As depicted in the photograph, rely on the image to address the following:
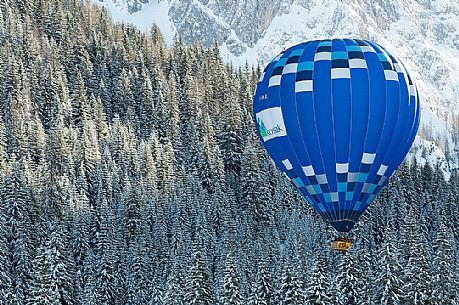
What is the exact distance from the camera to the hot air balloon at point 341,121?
146 feet

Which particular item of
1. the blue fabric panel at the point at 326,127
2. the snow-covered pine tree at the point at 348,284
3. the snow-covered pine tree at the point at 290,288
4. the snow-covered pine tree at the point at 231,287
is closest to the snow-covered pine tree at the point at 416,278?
the snow-covered pine tree at the point at 348,284

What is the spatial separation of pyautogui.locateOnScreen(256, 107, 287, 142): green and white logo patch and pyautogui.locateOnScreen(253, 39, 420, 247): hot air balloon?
0.17 ft

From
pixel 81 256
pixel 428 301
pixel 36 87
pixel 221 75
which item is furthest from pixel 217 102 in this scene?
pixel 428 301

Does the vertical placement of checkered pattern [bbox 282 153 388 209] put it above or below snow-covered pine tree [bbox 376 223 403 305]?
above

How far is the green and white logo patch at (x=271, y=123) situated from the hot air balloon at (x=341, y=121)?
2.0 inches

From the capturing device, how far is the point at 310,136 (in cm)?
4506

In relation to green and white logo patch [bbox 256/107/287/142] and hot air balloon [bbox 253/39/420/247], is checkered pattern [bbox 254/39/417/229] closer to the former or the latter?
hot air balloon [bbox 253/39/420/247]

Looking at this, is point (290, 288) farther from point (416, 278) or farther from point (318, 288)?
point (416, 278)

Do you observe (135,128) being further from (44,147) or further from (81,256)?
(81,256)

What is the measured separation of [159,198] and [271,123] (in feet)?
181

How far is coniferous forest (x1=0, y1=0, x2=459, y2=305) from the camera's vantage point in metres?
67.1

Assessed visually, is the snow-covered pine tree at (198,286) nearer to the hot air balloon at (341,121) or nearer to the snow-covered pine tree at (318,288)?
the snow-covered pine tree at (318,288)

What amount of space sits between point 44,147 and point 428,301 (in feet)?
197

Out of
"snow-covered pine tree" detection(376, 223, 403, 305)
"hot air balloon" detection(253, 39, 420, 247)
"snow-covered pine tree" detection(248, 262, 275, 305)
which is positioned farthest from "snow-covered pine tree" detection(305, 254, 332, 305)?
"hot air balloon" detection(253, 39, 420, 247)
